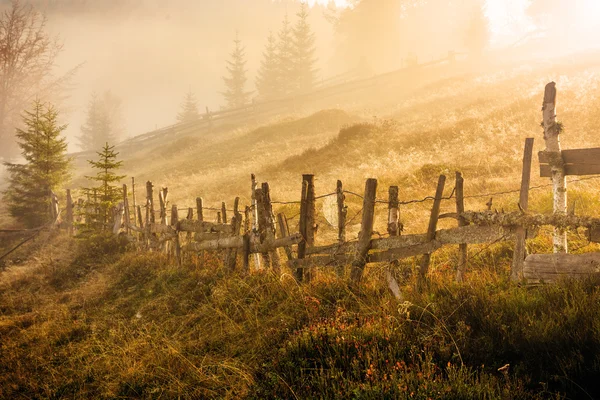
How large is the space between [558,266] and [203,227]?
743cm

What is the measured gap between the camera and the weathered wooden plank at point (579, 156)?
5.54 metres

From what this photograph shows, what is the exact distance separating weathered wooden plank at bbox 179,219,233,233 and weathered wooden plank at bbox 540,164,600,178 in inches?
239

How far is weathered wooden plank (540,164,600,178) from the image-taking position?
18.4 ft

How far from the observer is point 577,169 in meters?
5.87

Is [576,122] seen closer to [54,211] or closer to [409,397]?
[409,397]

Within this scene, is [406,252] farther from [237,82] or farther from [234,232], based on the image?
[237,82]

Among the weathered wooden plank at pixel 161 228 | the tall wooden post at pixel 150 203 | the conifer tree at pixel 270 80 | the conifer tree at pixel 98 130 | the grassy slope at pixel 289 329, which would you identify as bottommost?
the grassy slope at pixel 289 329

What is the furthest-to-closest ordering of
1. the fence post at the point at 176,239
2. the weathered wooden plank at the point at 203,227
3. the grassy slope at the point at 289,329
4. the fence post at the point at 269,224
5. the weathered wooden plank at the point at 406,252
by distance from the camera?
the fence post at the point at 176,239 < the weathered wooden plank at the point at 203,227 < the fence post at the point at 269,224 < the weathered wooden plank at the point at 406,252 < the grassy slope at the point at 289,329

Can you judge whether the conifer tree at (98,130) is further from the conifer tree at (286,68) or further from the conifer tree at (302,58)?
the conifer tree at (302,58)

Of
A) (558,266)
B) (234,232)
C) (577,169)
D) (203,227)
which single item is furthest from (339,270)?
(577,169)

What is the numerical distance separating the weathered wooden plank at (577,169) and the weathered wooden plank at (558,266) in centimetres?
191


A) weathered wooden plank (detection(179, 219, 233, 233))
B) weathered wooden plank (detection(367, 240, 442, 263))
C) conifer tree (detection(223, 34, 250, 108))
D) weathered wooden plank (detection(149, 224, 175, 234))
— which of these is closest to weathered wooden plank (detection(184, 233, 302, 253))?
weathered wooden plank (detection(179, 219, 233, 233))

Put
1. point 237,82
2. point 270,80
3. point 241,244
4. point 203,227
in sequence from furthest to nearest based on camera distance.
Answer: point 237,82
point 270,80
point 203,227
point 241,244

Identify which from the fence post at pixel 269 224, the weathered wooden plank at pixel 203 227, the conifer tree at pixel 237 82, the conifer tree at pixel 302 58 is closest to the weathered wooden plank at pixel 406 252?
the fence post at pixel 269 224
